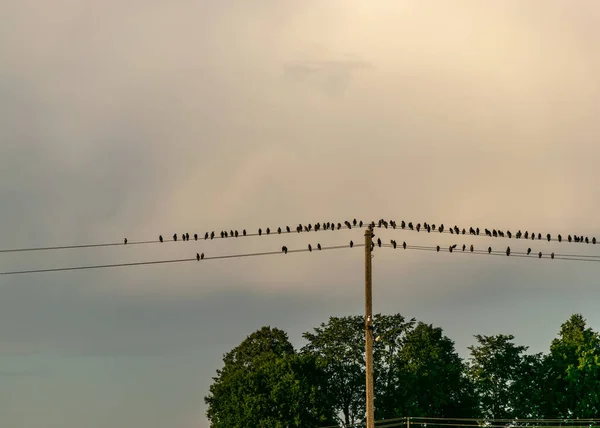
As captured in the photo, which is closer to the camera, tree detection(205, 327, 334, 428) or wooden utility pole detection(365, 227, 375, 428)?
wooden utility pole detection(365, 227, 375, 428)

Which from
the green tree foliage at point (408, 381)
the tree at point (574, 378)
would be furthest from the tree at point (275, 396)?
the tree at point (574, 378)

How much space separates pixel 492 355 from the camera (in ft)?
407

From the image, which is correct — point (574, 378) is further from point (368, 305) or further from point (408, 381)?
point (368, 305)

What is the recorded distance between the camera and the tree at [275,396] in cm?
11388

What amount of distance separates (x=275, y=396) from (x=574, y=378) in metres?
30.6

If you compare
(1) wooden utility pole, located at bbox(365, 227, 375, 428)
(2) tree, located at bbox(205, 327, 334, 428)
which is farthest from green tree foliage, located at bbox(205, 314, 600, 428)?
(1) wooden utility pole, located at bbox(365, 227, 375, 428)

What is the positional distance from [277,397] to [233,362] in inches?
908

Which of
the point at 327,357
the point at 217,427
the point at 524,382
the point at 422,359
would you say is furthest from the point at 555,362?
the point at 217,427

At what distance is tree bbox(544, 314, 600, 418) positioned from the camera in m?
116

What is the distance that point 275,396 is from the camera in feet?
376

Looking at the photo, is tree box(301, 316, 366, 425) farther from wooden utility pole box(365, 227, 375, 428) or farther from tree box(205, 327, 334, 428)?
wooden utility pole box(365, 227, 375, 428)

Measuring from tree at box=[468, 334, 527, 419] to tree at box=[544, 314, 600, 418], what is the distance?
369 centimetres

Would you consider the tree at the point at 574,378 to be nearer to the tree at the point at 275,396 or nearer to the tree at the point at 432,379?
the tree at the point at 432,379

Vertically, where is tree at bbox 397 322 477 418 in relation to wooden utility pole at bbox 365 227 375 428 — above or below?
above
